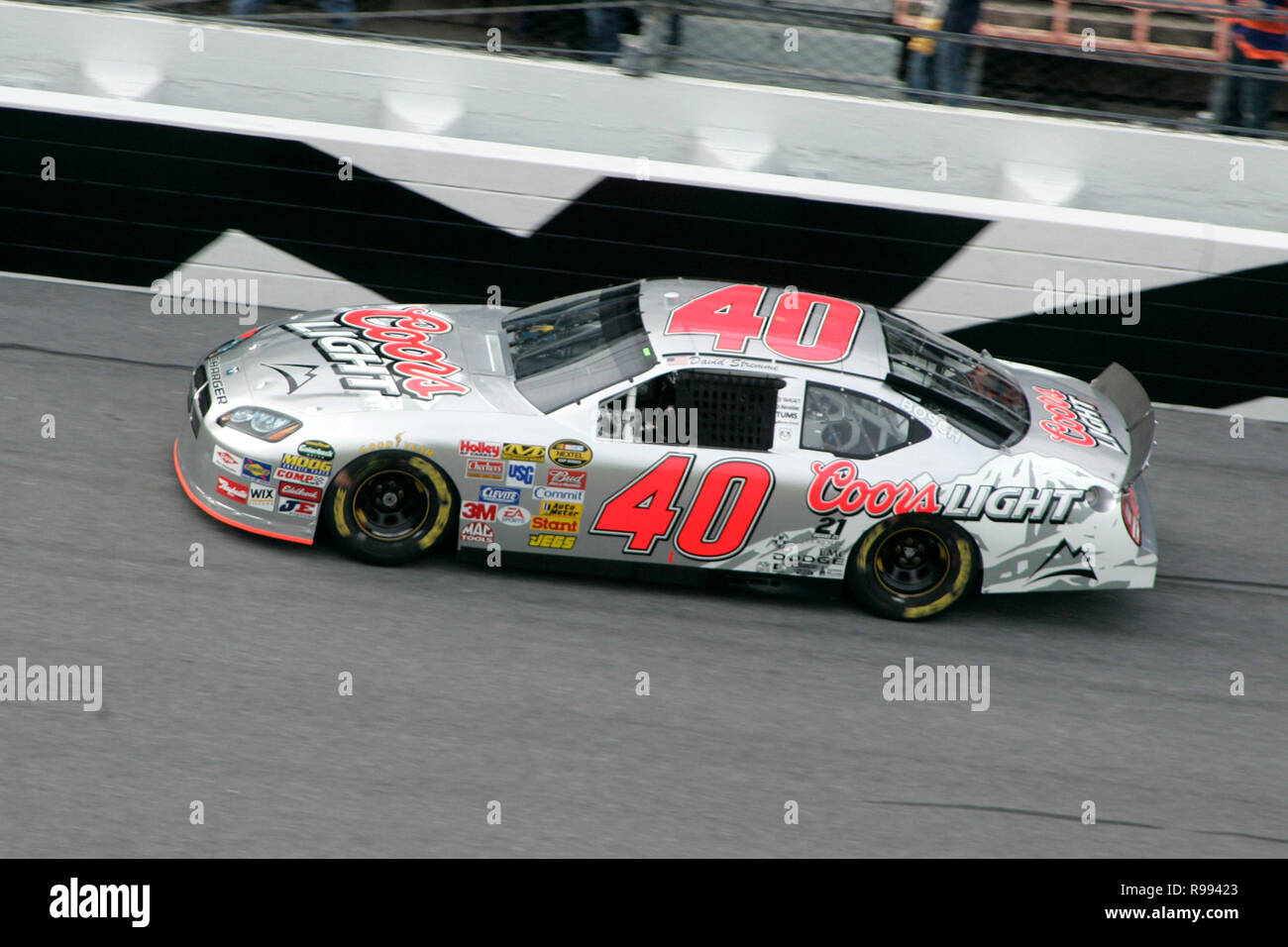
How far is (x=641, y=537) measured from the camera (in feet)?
21.6

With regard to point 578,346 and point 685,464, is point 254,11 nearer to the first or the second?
point 578,346

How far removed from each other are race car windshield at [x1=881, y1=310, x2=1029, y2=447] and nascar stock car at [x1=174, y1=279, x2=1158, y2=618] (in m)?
0.02

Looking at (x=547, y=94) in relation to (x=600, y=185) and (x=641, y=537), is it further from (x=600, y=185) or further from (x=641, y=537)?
(x=641, y=537)

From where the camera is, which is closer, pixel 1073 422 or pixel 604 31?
pixel 1073 422

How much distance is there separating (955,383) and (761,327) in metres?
1.08

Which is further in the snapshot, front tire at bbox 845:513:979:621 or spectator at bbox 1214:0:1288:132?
spectator at bbox 1214:0:1288:132

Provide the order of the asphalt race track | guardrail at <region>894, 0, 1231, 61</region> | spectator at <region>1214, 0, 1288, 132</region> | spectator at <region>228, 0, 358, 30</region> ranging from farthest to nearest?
1. spectator at <region>228, 0, 358, 30</region>
2. spectator at <region>1214, 0, 1288, 132</region>
3. guardrail at <region>894, 0, 1231, 61</region>
4. the asphalt race track

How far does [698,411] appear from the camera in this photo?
21.5 feet

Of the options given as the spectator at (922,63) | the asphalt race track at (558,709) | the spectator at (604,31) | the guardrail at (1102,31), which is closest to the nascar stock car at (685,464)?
the asphalt race track at (558,709)

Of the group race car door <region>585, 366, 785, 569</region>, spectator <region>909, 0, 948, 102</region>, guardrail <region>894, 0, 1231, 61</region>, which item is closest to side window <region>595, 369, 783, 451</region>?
race car door <region>585, 366, 785, 569</region>

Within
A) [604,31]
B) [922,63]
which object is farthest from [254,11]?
[922,63]

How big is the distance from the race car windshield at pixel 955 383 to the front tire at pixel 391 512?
2318 millimetres

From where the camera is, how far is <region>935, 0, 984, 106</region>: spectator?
9836 mm

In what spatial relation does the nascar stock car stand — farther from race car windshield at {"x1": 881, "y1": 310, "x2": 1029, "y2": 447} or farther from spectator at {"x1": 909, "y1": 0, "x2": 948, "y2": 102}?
spectator at {"x1": 909, "y1": 0, "x2": 948, "y2": 102}
